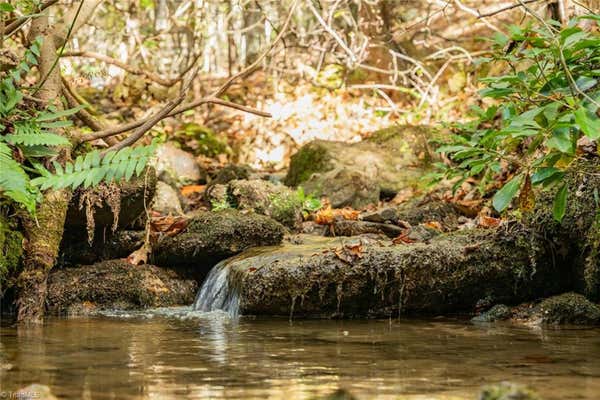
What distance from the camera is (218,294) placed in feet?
25.3

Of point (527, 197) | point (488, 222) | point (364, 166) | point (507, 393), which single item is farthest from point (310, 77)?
point (507, 393)

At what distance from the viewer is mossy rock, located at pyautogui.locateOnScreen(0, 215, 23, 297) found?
6718 millimetres

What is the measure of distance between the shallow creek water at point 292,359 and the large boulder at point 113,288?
1082 millimetres

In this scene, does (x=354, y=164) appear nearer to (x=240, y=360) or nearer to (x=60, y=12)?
(x=60, y=12)

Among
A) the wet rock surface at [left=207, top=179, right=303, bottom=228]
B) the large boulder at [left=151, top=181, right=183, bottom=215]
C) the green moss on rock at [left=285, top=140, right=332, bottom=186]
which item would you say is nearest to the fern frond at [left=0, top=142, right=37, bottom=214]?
the large boulder at [left=151, top=181, right=183, bottom=215]

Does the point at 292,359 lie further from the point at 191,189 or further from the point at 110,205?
the point at 191,189

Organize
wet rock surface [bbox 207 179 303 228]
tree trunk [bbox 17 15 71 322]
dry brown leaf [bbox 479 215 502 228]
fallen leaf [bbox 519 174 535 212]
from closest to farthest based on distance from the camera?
fallen leaf [bbox 519 174 535 212] < tree trunk [bbox 17 15 71 322] < dry brown leaf [bbox 479 215 502 228] < wet rock surface [bbox 207 179 303 228]

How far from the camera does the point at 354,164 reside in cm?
1258

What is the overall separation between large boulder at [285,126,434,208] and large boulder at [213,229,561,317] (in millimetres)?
4071

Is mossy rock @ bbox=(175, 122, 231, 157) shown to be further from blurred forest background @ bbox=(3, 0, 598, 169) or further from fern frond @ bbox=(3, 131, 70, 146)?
fern frond @ bbox=(3, 131, 70, 146)

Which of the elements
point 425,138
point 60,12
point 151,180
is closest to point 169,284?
point 151,180

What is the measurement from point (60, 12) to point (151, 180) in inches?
285

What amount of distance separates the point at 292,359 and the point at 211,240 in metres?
3.82

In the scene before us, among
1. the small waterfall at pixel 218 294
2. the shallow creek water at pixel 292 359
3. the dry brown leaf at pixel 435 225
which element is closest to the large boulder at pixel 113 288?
the small waterfall at pixel 218 294
